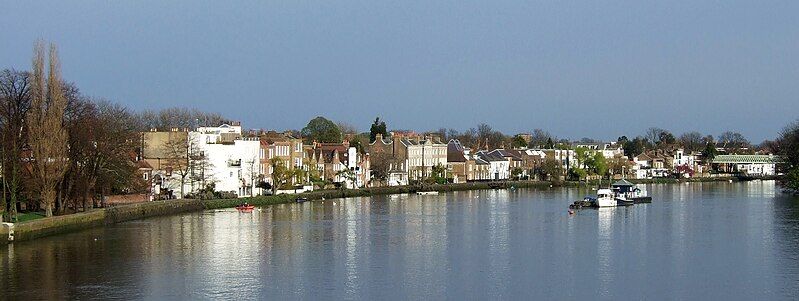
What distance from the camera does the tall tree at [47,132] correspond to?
35.6 metres

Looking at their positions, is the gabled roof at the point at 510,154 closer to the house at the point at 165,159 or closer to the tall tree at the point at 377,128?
the tall tree at the point at 377,128

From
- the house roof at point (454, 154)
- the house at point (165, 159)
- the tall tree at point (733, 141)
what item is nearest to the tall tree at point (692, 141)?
the tall tree at point (733, 141)

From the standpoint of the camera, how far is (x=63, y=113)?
3788cm

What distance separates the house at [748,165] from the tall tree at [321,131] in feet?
188

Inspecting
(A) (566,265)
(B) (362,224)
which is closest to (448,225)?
(B) (362,224)

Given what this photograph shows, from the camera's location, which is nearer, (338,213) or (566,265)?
(566,265)

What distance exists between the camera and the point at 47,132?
35719 millimetres

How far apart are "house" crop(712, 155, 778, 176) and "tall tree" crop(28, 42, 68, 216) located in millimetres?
105591

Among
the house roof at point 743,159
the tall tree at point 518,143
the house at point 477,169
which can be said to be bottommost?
the house at point 477,169

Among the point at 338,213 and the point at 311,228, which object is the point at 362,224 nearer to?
the point at 311,228

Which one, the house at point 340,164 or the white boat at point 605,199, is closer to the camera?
the white boat at point 605,199

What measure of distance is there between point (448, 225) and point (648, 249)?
10737mm

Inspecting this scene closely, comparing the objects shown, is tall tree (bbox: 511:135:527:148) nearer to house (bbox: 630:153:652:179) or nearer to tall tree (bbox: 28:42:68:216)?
house (bbox: 630:153:652:179)

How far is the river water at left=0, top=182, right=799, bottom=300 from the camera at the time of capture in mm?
23172
